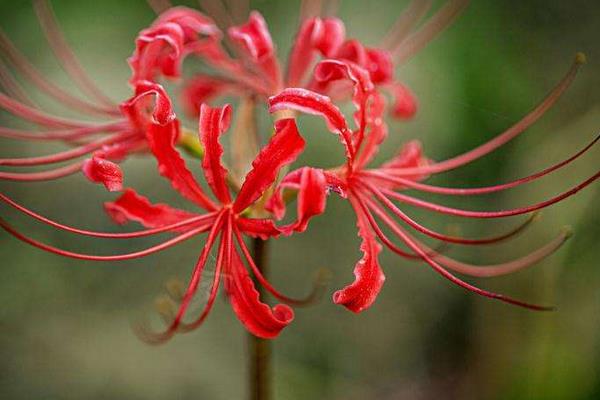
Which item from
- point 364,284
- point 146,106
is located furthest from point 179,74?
point 364,284

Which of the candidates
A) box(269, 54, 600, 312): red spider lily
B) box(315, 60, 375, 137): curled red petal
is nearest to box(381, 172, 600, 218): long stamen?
box(269, 54, 600, 312): red spider lily

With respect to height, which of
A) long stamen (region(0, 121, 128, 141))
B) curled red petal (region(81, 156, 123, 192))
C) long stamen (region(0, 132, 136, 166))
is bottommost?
curled red petal (region(81, 156, 123, 192))

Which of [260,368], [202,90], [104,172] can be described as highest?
[202,90]

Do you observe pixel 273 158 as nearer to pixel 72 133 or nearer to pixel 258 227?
pixel 258 227

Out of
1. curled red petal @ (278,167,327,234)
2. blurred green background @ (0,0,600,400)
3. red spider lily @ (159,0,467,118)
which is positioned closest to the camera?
curled red petal @ (278,167,327,234)

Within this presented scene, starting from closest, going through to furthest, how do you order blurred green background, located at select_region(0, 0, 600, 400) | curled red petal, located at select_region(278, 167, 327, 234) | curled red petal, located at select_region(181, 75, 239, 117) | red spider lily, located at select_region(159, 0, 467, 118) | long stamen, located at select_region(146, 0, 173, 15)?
curled red petal, located at select_region(278, 167, 327, 234) < red spider lily, located at select_region(159, 0, 467, 118) < curled red petal, located at select_region(181, 75, 239, 117) < long stamen, located at select_region(146, 0, 173, 15) < blurred green background, located at select_region(0, 0, 600, 400)

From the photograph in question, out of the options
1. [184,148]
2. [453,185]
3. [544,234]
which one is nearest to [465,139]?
[453,185]

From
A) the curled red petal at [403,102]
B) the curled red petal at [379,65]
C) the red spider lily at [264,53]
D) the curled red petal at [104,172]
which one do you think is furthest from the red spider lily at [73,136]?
the curled red petal at [403,102]

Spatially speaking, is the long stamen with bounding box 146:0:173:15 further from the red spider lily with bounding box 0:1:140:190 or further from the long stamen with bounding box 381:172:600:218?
the long stamen with bounding box 381:172:600:218
